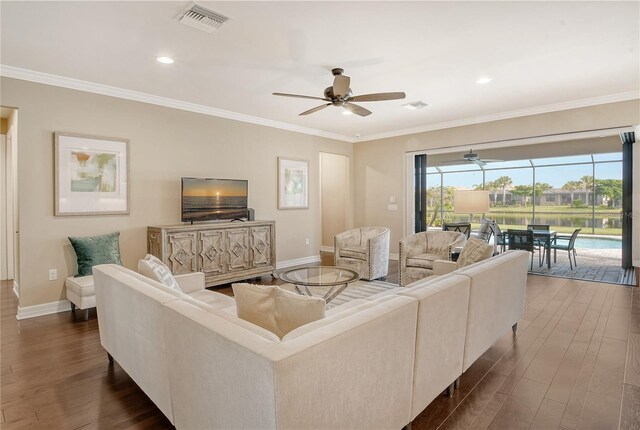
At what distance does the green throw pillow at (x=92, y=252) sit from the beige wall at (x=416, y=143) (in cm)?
506

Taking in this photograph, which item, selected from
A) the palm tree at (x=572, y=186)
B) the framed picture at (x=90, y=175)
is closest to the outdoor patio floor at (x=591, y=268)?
the palm tree at (x=572, y=186)

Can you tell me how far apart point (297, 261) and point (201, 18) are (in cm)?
471

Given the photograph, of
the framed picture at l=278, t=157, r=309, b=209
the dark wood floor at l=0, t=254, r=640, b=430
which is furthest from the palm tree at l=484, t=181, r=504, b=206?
the dark wood floor at l=0, t=254, r=640, b=430

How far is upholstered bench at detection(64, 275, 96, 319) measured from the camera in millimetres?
3588

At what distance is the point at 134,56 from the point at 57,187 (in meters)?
1.80

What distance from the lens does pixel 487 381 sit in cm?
237

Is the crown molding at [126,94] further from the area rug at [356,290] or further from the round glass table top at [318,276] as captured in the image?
the round glass table top at [318,276]

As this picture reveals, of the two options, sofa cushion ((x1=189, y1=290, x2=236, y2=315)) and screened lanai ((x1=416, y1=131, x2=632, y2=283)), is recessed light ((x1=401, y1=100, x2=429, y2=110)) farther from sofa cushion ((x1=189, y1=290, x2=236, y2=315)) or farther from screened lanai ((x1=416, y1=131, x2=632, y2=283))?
sofa cushion ((x1=189, y1=290, x2=236, y2=315))

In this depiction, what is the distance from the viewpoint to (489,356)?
2.75 meters

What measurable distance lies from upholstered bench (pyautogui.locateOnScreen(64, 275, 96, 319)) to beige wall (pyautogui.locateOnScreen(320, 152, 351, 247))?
5.25 metres

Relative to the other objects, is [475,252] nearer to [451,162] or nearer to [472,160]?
[472,160]

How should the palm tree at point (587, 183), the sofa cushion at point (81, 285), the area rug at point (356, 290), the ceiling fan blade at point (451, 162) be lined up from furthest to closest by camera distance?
1. the ceiling fan blade at point (451, 162)
2. the palm tree at point (587, 183)
3. the area rug at point (356, 290)
4. the sofa cushion at point (81, 285)

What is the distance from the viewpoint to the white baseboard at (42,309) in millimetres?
3736

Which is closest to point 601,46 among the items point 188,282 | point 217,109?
point 188,282
